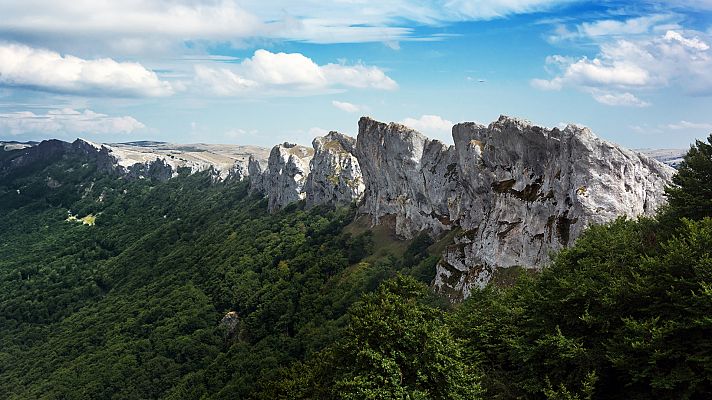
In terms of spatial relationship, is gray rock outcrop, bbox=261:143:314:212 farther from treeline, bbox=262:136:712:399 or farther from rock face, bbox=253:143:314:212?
treeline, bbox=262:136:712:399

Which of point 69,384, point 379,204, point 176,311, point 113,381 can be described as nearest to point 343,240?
point 379,204

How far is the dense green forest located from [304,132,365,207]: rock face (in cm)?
724

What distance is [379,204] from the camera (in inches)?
4540

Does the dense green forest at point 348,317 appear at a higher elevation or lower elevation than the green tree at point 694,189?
lower

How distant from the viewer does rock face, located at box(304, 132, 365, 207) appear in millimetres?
144500

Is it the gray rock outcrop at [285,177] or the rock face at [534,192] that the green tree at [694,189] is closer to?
the rock face at [534,192]

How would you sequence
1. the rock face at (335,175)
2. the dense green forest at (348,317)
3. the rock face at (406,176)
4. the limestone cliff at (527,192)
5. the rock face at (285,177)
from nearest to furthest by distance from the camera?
the dense green forest at (348,317) < the limestone cliff at (527,192) < the rock face at (406,176) < the rock face at (335,175) < the rock face at (285,177)

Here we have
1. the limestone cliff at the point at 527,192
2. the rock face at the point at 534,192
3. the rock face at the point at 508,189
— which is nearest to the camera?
the rock face at the point at 534,192

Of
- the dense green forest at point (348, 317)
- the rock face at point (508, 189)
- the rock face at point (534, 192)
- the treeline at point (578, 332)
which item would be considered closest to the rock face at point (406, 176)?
the rock face at point (508, 189)

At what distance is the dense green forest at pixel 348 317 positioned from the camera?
25.4 m

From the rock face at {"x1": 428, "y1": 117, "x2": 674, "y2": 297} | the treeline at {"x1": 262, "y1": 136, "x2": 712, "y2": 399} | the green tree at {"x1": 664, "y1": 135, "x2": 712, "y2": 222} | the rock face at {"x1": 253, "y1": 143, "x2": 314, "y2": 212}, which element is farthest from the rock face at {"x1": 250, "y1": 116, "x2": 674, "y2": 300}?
the rock face at {"x1": 253, "y1": 143, "x2": 314, "y2": 212}

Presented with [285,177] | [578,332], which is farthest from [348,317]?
[285,177]

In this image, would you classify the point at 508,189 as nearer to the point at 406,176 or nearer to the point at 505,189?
the point at 505,189

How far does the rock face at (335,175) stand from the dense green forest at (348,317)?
7236mm
